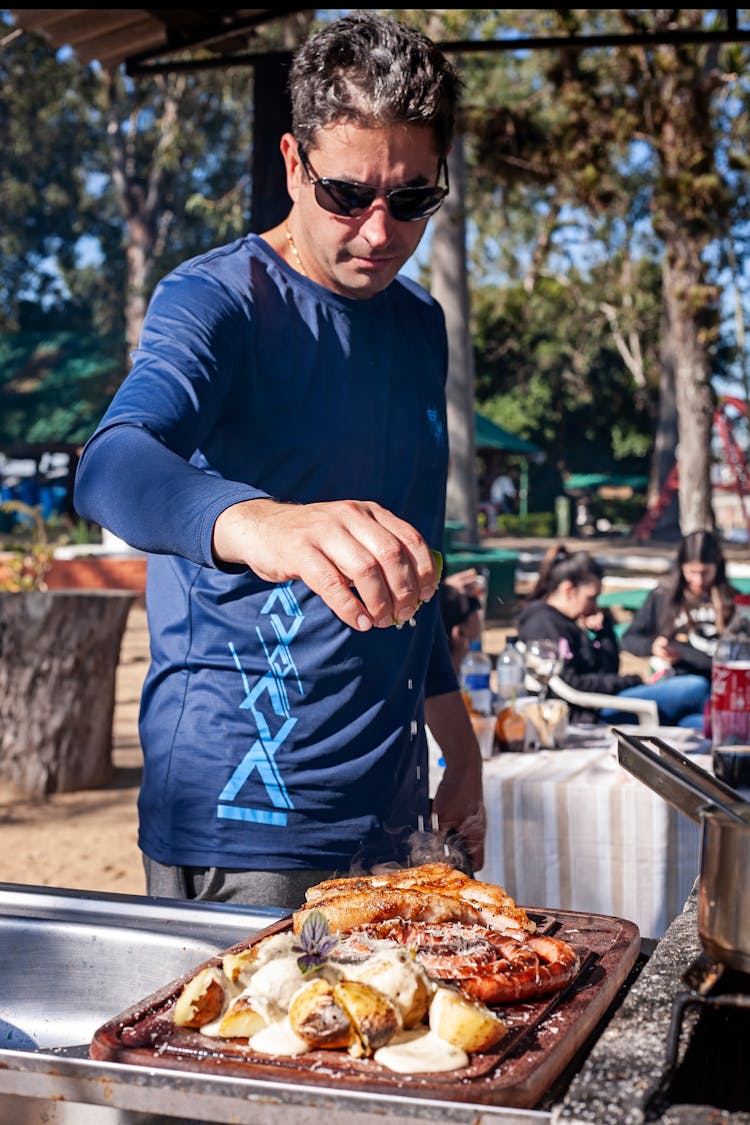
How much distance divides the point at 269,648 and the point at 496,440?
1331 inches

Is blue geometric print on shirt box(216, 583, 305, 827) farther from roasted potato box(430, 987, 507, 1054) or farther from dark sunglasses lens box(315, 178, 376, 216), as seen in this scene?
roasted potato box(430, 987, 507, 1054)

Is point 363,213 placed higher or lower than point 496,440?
lower

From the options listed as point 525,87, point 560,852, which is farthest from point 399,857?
point 525,87

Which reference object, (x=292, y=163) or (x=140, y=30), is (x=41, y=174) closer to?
(x=140, y=30)

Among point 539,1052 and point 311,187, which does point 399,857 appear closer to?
point 539,1052

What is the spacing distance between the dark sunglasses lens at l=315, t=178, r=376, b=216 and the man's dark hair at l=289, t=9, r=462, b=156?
0.29 ft

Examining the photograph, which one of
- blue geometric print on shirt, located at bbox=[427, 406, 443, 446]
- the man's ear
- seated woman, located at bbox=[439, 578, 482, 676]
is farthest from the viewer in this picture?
seated woman, located at bbox=[439, 578, 482, 676]

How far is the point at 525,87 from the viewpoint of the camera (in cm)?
3441

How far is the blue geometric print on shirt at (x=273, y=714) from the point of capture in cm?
193

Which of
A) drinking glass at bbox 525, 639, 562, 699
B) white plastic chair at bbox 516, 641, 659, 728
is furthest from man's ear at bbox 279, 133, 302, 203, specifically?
drinking glass at bbox 525, 639, 562, 699

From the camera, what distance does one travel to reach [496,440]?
35344 mm

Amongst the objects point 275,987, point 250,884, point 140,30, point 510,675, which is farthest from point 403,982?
point 140,30

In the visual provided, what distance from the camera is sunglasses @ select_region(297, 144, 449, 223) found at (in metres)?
1.91

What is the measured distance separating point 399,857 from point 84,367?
33010 mm
